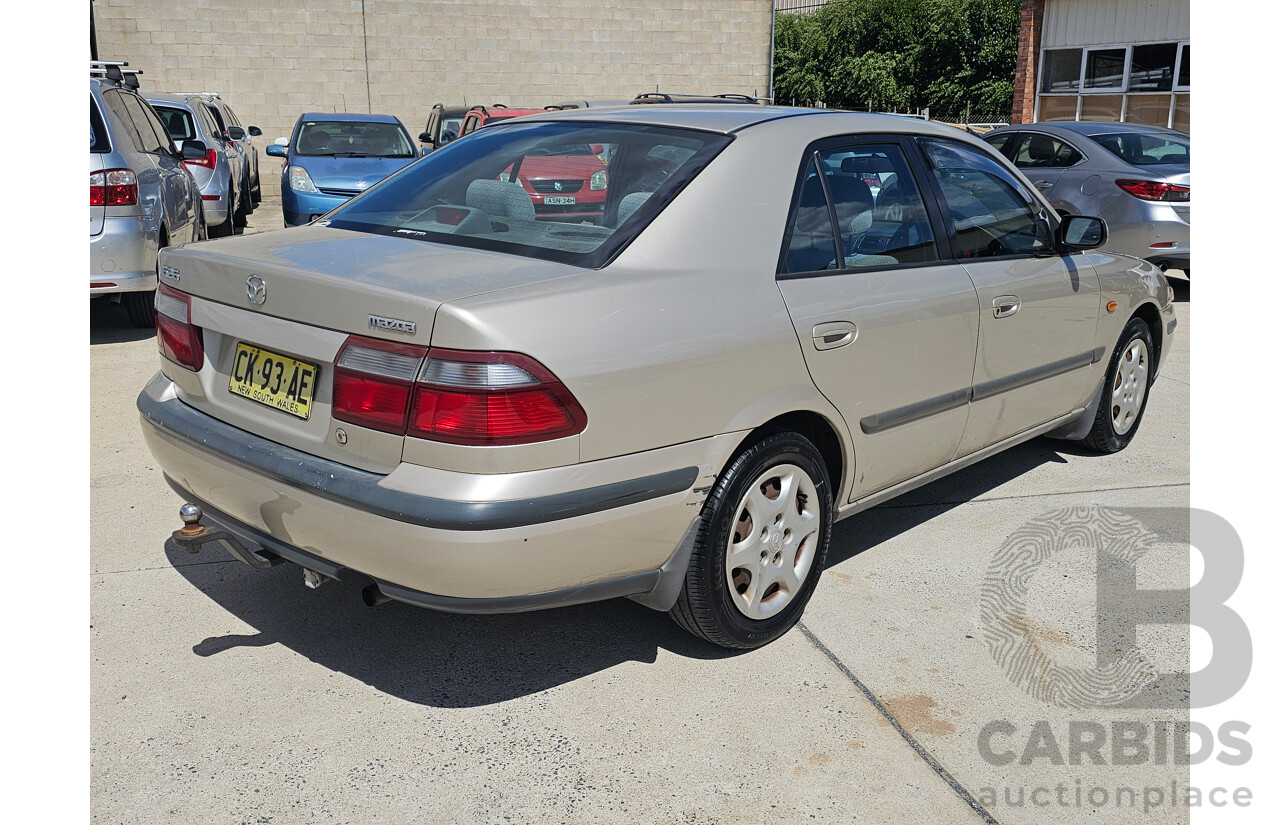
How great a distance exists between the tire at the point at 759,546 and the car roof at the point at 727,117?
1072mm

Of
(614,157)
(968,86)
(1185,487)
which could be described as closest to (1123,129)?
(1185,487)

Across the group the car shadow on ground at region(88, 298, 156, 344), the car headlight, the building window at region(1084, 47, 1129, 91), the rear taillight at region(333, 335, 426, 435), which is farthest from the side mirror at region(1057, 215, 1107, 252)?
the building window at region(1084, 47, 1129, 91)

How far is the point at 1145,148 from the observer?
1018 cm

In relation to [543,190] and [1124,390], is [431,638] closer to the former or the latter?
[543,190]

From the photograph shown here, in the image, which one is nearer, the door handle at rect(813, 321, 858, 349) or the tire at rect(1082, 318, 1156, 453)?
the door handle at rect(813, 321, 858, 349)

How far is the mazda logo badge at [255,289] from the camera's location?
2.90m

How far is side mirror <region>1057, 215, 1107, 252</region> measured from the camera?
14.5 feet

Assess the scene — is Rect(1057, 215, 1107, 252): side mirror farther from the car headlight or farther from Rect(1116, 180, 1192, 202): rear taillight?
the car headlight

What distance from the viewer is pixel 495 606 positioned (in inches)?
107

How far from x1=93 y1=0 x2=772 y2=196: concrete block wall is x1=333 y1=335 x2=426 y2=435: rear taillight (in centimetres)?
1969

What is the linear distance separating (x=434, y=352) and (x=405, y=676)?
1145 mm

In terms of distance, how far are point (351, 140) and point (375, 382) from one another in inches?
435

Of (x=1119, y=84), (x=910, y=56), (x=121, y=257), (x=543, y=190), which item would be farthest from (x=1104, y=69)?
(x=543, y=190)

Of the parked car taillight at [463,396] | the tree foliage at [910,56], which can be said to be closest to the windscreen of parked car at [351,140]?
the parked car taillight at [463,396]
